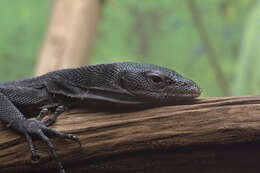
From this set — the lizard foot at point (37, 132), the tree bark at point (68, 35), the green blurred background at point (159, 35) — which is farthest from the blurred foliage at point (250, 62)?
the lizard foot at point (37, 132)

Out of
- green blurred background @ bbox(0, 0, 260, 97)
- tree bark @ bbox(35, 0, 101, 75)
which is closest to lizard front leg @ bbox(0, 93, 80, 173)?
tree bark @ bbox(35, 0, 101, 75)

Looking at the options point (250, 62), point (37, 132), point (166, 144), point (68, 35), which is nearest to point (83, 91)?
point (37, 132)

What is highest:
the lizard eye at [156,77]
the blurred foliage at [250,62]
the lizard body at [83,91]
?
the blurred foliage at [250,62]

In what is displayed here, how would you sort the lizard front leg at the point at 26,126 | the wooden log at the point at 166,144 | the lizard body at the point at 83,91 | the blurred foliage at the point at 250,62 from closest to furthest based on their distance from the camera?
the wooden log at the point at 166,144
the lizard front leg at the point at 26,126
the lizard body at the point at 83,91
the blurred foliage at the point at 250,62

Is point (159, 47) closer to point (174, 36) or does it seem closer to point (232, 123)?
point (174, 36)

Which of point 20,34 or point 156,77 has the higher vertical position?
point 20,34

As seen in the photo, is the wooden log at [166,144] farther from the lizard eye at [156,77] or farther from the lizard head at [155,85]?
the lizard eye at [156,77]

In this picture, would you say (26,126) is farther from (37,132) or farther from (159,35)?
(159,35)

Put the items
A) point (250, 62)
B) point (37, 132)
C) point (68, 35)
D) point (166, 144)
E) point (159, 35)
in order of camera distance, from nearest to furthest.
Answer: point (166, 144) → point (37, 132) → point (68, 35) → point (250, 62) → point (159, 35)
